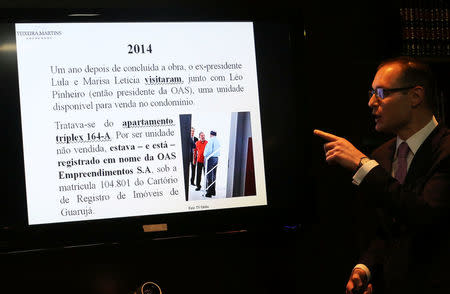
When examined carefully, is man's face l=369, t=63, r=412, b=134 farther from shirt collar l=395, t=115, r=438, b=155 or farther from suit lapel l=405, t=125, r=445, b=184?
suit lapel l=405, t=125, r=445, b=184

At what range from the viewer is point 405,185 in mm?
1993

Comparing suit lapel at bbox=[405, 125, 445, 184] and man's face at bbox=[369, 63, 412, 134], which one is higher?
man's face at bbox=[369, 63, 412, 134]

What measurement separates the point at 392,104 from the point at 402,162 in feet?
0.96

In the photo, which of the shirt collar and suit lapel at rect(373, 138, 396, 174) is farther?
suit lapel at rect(373, 138, 396, 174)

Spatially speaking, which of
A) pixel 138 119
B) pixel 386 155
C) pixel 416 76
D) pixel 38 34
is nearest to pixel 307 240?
pixel 386 155

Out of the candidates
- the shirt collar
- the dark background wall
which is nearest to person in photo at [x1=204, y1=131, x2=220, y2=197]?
the dark background wall

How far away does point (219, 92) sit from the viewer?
80.7 inches

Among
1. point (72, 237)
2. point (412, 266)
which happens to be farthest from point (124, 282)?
point (412, 266)

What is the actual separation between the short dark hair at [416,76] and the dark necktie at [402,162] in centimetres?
25

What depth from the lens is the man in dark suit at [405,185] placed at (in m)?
1.83

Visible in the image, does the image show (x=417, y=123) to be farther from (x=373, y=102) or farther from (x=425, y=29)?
(x=425, y=29)

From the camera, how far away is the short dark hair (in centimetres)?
215

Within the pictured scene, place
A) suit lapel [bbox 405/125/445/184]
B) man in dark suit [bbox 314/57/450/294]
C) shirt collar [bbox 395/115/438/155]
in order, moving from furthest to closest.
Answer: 1. shirt collar [bbox 395/115/438/155]
2. suit lapel [bbox 405/125/445/184]
3. man in dark suit [bbox 314/57/450/294]

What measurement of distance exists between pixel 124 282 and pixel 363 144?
4.96ft
